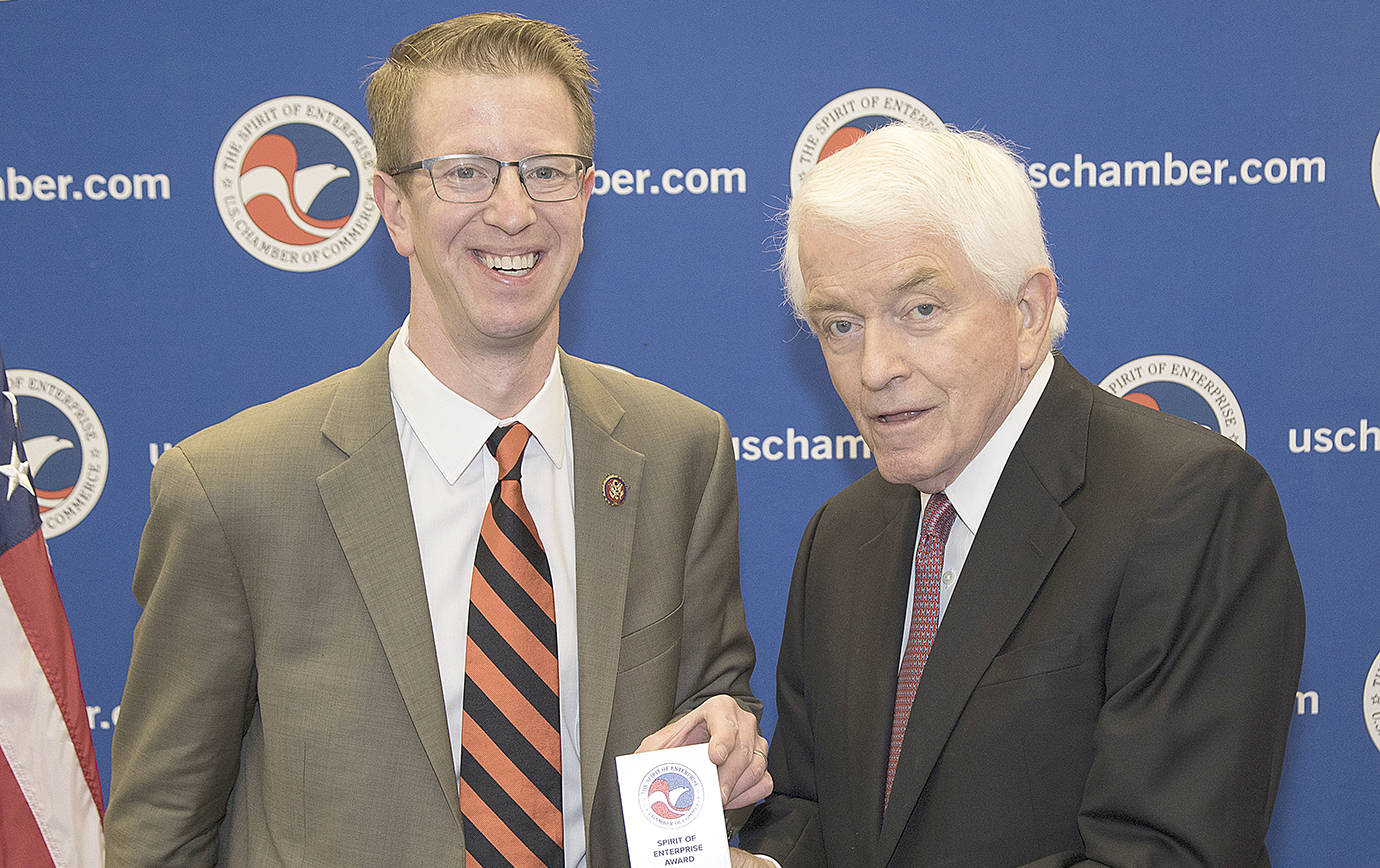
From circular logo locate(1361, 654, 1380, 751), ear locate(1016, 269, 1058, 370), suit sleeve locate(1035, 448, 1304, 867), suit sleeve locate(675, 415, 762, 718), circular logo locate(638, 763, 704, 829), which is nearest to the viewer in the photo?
suit sleeve locate(1035, 448, 1304, 867)

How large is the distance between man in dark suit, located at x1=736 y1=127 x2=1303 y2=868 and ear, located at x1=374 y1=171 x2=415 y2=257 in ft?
2.22

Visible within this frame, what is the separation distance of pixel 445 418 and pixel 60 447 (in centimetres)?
188

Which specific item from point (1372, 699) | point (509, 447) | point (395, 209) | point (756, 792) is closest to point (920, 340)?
point (509, 447)

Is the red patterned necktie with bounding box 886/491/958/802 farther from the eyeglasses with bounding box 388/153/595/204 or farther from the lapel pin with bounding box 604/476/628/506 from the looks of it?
the eyeglasses with bounding box 388/153/595/204

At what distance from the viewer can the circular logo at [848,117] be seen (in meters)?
3.30

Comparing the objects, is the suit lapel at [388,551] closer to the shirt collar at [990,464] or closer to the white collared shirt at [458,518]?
the white collared shirt at [458,518]

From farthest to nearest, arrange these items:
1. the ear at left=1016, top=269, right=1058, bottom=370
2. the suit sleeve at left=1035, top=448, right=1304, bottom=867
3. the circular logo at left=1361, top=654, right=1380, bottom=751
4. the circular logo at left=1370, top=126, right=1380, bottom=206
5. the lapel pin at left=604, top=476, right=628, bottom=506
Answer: the circular logo at left=1361, top=654, right=1380, bottom=751 < the circular logo at left=1370, top=126, right=1380, bottom=206 < the lapel pin at left=604, top=476, right=628, bottom=506 < the ear at left=1016, top=269, right=1058, bottom=370 < the suit sleeve at left=1035, top=448, right=1304, bottom=867

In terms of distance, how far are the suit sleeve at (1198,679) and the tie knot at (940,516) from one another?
0.33 meters

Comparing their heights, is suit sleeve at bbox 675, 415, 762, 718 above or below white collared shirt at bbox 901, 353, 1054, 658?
below

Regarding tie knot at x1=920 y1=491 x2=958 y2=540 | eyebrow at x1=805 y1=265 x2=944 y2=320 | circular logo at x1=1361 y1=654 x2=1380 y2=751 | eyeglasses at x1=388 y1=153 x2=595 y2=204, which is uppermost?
eyeglasses at x1=388 y1=153 x2=595 y2=204

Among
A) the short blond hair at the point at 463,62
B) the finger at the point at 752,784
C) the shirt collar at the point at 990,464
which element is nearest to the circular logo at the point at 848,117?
the short blond hair at the point at 463,62

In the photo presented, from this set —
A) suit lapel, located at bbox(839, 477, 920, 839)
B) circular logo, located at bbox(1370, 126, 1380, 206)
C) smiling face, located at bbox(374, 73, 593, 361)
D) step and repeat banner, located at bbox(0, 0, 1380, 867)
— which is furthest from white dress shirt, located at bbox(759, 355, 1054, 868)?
circular logo, located at bbox(1370, 126, 1380, 206)

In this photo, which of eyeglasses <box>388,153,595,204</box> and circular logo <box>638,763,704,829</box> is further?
eyeglasses <box>388,153,595,204</box>

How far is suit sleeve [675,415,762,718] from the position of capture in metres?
2.28
